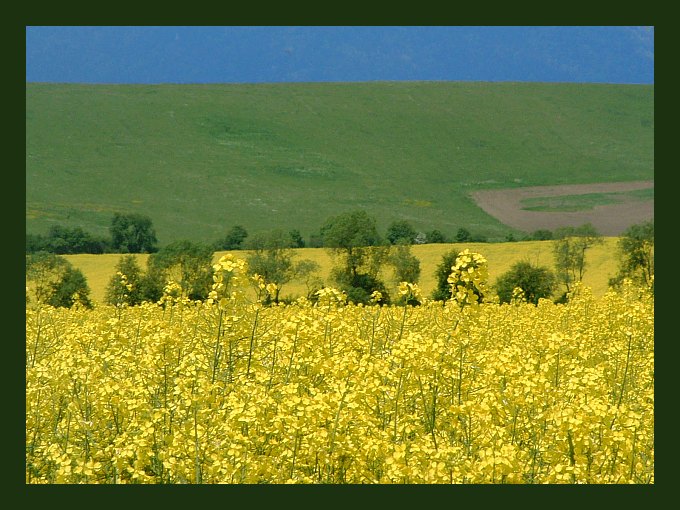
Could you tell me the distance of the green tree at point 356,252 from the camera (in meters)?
74.4

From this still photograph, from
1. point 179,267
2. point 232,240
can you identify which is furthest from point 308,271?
point 232,240

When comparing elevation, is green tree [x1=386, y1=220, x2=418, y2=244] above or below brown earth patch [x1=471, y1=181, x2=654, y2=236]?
below

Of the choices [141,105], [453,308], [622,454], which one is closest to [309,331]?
[453,308]

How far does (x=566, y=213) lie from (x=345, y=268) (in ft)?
215

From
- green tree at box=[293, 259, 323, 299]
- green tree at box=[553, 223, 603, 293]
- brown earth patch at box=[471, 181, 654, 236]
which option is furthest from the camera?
brown earth patch at box=[471, 181, 654, 236]

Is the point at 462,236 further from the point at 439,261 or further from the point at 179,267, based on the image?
the point at 179,267

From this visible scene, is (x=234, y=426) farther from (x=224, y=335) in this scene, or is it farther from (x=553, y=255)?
(x=553, y=255)

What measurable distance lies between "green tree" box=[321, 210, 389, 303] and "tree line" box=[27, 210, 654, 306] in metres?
0.09

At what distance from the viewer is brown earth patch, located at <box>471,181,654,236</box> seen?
124 m

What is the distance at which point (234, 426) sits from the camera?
856 centimetres

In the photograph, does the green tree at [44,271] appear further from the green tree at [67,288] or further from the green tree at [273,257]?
the green tree at [273,257]

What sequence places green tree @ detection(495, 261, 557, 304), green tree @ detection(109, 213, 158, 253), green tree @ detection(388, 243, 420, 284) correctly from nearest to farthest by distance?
green tree @ detection(495, 261, 557, 304) → green tree @ detection(388, 243, 420, 284) → green tree @ detection(109, 213, 158, 253)

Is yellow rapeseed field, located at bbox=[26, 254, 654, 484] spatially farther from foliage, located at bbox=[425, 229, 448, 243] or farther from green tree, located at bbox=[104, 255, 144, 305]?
foliage, located at bbox=[425, 229, 448, 243]

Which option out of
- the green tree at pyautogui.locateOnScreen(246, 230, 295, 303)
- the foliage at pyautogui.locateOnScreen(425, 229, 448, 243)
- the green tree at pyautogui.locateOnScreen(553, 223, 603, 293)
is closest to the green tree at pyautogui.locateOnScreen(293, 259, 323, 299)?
the green tree at pyautogui.locateOnScreen(246, 230, 295, 303)
